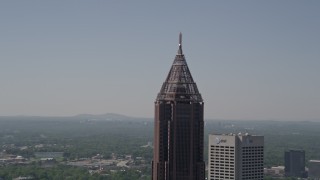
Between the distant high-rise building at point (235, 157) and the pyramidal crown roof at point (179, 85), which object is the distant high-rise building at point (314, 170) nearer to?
the distant high-rise building at point (235, 157)

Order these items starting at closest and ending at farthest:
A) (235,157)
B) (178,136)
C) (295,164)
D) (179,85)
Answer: (178,136) → (179,85) → (235,157) → (295,164)

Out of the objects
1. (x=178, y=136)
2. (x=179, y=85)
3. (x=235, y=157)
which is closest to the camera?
(x=178, y=136)

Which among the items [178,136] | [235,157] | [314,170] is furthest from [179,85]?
[314,170]

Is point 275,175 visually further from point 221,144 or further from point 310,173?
point 221,144

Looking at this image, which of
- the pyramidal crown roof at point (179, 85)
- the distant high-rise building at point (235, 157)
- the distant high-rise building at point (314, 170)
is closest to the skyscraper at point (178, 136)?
the pyramidal crown roof at point (179, 85)

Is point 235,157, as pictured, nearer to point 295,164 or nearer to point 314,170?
point 295,164

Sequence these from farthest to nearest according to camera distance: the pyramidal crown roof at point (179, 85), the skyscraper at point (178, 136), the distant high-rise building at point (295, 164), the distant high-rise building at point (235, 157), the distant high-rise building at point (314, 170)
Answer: the distant high-rise building at point (295, 164) < the distant high-rise building at point (314, 170) < the distant high-rise building at point (235, 157) < the pyramidal crown roof at point (179, 85) < the skyscraper at point (178, 136)
